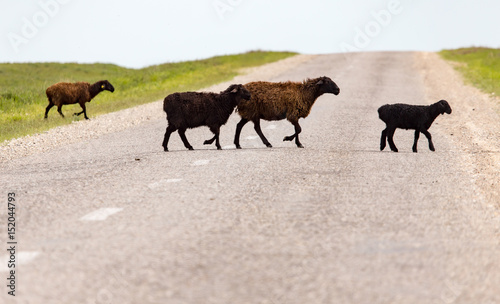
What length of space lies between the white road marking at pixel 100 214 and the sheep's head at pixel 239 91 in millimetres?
5564

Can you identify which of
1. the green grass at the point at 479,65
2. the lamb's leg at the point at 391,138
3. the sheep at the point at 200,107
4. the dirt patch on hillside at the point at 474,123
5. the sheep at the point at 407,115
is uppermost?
the sheep at the point at 200,107

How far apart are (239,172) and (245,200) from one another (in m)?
2.15

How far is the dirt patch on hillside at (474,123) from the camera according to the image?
11.1 m

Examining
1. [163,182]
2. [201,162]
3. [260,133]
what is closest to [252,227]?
[163,182]

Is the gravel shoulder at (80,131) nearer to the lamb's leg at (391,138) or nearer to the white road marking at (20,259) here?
the lamb's leg at (391,138)

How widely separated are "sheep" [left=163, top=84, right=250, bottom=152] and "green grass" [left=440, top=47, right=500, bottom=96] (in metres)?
15.8

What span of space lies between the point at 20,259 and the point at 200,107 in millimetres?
7296

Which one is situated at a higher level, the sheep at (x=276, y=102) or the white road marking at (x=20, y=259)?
the white road marking at (x=20, y=259)

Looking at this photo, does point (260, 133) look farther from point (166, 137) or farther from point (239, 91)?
point (166, 137)

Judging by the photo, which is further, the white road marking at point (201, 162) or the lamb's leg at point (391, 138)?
the lamb's leg at point (391, 138)

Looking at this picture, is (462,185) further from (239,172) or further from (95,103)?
(95,103)

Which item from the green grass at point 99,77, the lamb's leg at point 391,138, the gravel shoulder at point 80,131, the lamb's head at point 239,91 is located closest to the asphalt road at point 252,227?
the lamb's leg at point 391,138

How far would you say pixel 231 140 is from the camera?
614 inches

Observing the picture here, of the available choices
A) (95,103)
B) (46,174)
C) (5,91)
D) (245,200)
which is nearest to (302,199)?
(245,200)
